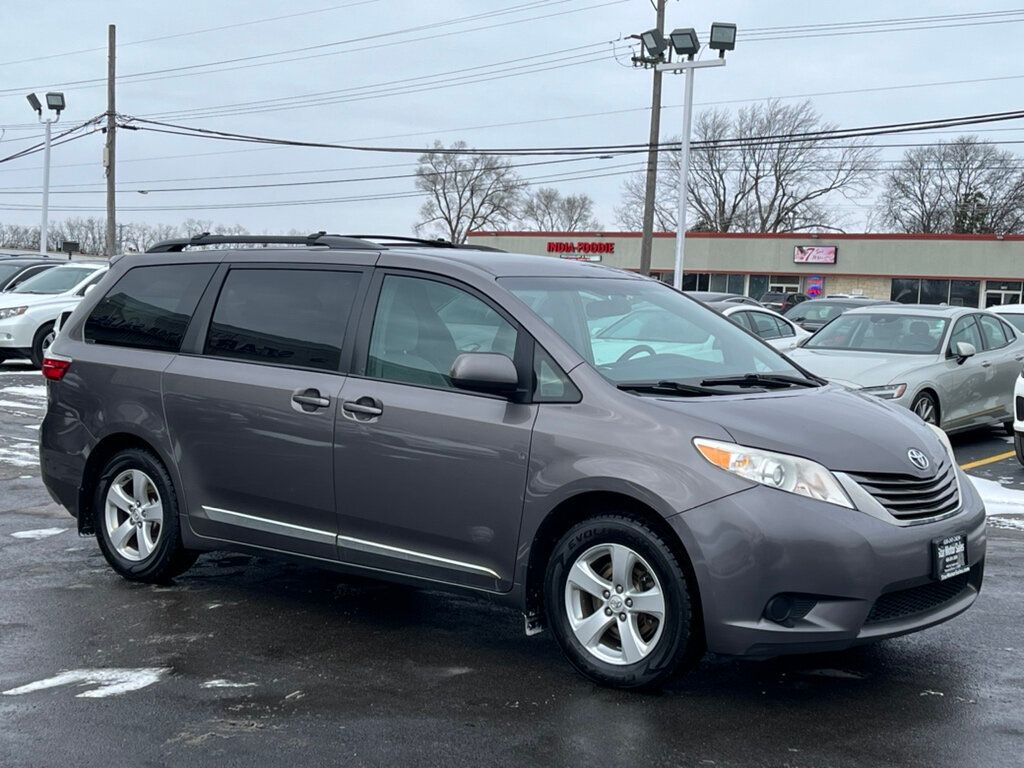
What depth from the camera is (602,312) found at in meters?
5.61

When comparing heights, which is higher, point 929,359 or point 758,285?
point 758,285

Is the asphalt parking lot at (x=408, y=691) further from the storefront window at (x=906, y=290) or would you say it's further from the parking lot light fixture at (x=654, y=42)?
the storefront window at (x=906, y=290)

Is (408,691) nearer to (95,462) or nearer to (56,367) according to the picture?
(95,462)

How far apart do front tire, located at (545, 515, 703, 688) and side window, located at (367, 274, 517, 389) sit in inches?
36.7

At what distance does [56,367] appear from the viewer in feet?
21.9

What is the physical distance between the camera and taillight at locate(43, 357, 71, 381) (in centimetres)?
662

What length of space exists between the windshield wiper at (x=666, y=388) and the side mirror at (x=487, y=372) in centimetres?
44

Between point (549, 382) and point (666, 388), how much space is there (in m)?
0.48

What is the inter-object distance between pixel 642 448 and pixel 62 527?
482 centimetres

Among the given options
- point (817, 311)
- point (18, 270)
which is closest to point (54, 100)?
point (18, 270)

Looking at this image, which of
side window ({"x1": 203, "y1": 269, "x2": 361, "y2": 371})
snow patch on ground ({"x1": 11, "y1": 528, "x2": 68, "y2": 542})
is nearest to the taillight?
side window ({"x1": 203, "y1": 269, "x2": 361, "y2": 371})

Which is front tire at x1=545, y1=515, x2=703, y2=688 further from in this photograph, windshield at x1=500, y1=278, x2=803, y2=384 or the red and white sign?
the red and white sign

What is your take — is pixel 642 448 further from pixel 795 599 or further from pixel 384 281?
pixel 384 281

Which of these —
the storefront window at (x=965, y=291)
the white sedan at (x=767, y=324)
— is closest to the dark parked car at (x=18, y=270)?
the white sedan at (x=767, y=324)
